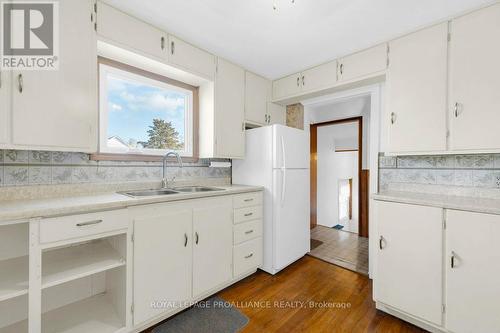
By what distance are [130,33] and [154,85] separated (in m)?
0.54

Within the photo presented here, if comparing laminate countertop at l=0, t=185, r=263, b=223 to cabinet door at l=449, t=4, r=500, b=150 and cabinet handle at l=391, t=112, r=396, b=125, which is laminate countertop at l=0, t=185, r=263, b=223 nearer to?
cabinet handle at l=391, t=112, r=396, b=125

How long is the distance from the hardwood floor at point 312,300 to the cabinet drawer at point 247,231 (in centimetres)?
46

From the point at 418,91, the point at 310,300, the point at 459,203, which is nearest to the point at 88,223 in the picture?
the point at 310,300

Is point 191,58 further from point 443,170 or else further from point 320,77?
point 443,170

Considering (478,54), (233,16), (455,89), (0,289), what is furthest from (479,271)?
(0,289)

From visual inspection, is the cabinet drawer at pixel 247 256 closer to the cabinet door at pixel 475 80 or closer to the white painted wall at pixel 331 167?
the cabinet door at pixel 475 80

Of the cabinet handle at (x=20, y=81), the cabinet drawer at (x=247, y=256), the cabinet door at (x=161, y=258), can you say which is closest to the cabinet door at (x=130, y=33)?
the cabinet handle at (x=20, y=81)

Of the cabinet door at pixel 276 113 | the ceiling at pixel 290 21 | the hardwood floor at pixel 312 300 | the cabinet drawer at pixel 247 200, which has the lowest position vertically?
the hardwood floor at pixel 312 300

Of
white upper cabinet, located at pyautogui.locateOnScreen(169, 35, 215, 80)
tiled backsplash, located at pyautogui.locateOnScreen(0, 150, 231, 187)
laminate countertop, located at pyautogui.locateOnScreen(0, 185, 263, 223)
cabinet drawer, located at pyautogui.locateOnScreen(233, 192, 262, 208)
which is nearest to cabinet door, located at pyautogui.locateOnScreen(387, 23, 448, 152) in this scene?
cabinet drawer, located at pyautogui.locateOnScreen(233, 192, 262, 208)

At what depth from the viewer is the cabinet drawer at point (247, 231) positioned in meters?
2.14

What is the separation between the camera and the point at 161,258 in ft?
5.12

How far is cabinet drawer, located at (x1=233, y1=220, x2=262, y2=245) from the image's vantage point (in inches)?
84.4

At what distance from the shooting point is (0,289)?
1.08 metres

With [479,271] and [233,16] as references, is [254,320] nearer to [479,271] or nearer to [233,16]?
[479,271]
